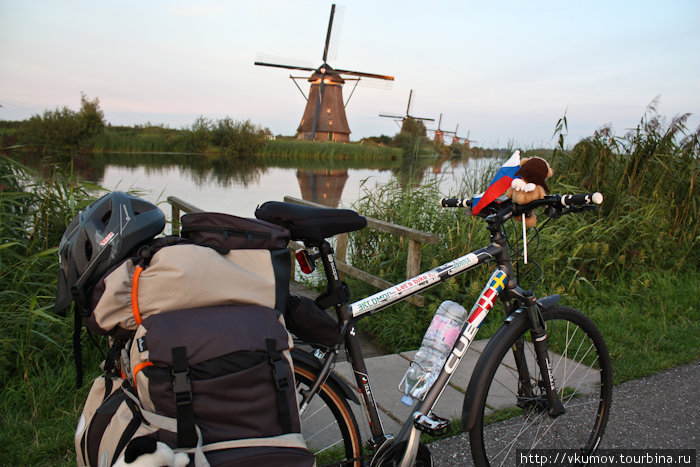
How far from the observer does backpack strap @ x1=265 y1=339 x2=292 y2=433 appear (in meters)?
1.30

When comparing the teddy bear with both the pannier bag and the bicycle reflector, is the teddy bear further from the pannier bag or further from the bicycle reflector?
the pannier bag

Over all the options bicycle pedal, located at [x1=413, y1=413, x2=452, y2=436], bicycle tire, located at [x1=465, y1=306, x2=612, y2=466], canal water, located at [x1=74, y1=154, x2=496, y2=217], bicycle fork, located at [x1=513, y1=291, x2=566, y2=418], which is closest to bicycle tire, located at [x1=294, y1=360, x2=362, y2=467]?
bicycle pedal, located at [x1=413, y1=413, x2=452, y2=436]

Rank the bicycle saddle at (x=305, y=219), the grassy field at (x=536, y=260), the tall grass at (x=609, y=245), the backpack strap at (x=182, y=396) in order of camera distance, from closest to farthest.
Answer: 1. the backpack strap at (x=182, y=396)
2. the bicycle saddle at (x=305, y=219)
3. the grassy field at (x=536, y=260)
4. the tall grass at (x=609, y=245)

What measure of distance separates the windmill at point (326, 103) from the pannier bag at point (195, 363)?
34033 mm

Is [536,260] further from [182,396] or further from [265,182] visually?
[265,182]

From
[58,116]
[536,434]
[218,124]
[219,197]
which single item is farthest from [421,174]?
[218,124]

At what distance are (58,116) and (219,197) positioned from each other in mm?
11566

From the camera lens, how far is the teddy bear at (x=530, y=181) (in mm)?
1827

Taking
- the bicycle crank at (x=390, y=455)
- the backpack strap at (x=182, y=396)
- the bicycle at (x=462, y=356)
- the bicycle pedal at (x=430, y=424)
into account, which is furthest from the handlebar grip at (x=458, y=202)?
the backpack strap at (x=182, y=396)

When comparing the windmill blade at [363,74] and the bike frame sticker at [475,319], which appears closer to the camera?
the bike frame sticker at [475,319]

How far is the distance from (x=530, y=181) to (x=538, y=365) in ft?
2.48

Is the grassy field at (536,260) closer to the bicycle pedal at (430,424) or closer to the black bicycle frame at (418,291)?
the black bicycle frame at (418,291)

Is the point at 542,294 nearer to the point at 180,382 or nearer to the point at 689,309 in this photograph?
the point at 689,309

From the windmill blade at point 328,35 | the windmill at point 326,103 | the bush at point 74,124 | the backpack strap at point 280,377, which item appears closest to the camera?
the backpack strap at point 280,377
